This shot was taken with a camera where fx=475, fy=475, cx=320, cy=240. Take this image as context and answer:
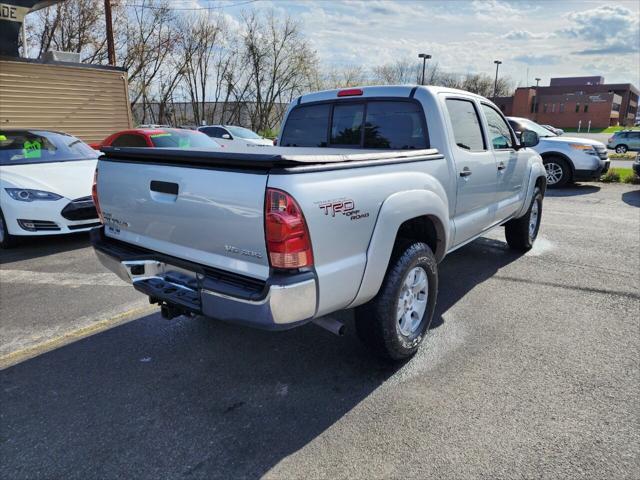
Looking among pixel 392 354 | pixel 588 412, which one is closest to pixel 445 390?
pixel 392 354

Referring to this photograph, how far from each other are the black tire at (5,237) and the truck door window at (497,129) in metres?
5.95

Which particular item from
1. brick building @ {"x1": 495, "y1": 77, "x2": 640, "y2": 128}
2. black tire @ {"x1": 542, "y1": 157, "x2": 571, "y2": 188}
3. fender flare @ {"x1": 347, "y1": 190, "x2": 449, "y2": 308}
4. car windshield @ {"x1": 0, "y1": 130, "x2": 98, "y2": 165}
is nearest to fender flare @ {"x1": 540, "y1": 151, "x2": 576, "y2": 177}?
black tire @ {"x1": 542, "y1": 157, "x2": 571, "y2": 188}

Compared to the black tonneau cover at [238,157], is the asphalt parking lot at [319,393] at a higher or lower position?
lower

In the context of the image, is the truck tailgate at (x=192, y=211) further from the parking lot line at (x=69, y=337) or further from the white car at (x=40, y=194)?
the white car at (x=40, y=194)

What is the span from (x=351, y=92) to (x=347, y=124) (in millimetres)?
276

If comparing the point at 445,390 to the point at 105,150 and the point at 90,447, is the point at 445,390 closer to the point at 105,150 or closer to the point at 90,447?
the point at 90,447

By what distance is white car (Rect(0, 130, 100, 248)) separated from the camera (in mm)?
6004

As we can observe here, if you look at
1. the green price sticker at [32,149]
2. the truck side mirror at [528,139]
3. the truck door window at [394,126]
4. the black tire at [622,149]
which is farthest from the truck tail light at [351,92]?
the black tire at [622,149]

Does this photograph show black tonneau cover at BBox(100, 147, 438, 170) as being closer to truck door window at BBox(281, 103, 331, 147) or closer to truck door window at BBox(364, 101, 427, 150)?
truck door window at BBox(364, 101, 427, 150)

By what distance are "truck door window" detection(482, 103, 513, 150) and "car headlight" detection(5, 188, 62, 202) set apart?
17.4 feet

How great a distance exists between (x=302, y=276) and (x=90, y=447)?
1.44 metres

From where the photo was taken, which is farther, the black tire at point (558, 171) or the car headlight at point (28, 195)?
the black tire at point (558, 171)

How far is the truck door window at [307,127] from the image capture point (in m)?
4.44

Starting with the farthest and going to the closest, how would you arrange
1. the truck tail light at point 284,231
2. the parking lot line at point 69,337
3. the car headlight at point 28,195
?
the car headlight at point 28,195 < the parking lot line at point 69,337 < the truck tail light at point 284,231
